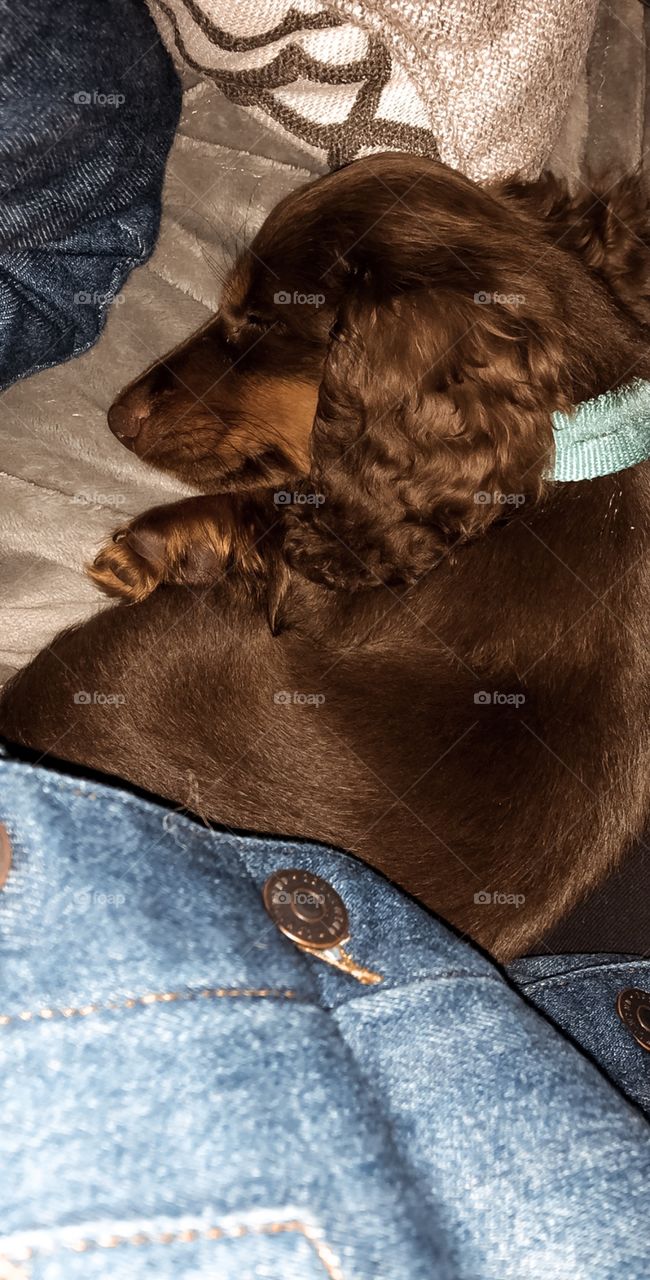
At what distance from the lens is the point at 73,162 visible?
192cm

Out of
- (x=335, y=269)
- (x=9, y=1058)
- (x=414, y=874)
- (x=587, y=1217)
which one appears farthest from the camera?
(x=335, y=269)

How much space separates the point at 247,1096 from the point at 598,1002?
1145 mm

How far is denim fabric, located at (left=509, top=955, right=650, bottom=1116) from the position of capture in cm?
173

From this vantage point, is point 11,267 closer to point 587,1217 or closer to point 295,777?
point 295,777

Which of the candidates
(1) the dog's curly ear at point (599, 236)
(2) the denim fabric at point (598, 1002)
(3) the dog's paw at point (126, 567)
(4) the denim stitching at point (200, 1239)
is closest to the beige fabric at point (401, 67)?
(1) the dog's curly ear at point (599, 236)

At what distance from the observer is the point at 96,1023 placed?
85cm

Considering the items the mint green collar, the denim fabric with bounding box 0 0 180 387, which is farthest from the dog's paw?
the mint green collar

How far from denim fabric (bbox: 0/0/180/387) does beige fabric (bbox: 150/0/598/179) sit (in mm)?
165

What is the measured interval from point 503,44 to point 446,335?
0.61 meters

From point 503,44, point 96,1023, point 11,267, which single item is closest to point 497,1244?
point 96,1023

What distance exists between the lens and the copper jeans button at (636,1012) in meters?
1.78

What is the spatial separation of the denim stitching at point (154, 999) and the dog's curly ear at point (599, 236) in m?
1.90

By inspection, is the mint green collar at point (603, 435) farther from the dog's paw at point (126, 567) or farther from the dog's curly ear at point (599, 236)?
the dog's paw at point (126, 567)

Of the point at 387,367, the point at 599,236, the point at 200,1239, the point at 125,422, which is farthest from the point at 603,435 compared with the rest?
the point at 200,1239
